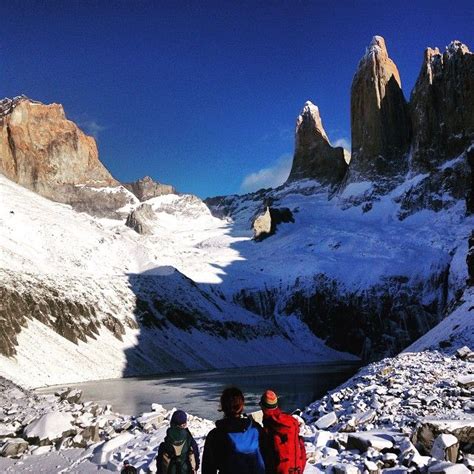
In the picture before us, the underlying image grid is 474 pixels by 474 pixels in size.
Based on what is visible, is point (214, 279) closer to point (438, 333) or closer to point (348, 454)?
point (438, 333)

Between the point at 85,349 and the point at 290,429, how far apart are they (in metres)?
73.1

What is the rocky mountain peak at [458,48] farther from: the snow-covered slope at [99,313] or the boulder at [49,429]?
the boulder at [49,429]

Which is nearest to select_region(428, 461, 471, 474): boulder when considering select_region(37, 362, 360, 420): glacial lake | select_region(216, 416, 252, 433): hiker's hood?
select_region(216, 416, 252, 433): hiker's hood

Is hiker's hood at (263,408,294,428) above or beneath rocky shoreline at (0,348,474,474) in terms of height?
above

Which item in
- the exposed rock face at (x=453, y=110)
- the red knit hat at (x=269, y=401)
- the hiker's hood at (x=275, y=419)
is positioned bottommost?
the hiker's hood at (x=275, y=419)

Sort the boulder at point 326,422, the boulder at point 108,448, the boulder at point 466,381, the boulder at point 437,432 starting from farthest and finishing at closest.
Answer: the boulder at point 466,381, the boulder at point 326,422, the boulder at point 108,448, the boulder at point 437,432

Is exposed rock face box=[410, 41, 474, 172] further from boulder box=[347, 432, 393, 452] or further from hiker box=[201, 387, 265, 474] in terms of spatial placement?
hiker box=[201, 387, 265, 474]

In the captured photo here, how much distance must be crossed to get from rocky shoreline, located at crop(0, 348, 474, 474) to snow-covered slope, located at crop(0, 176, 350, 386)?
144 feet

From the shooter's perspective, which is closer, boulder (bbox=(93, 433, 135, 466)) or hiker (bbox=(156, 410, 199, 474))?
hiker (bbox=(156, 410, 199, 474))

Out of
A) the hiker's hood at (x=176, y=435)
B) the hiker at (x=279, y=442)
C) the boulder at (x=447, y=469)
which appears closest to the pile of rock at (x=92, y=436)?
the hiker's hood at (x=176, y=435)

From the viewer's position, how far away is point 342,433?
15.8 metres

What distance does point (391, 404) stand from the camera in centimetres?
2102

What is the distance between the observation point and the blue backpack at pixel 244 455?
290 inches

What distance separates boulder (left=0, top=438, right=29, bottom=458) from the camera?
16.1 meters
